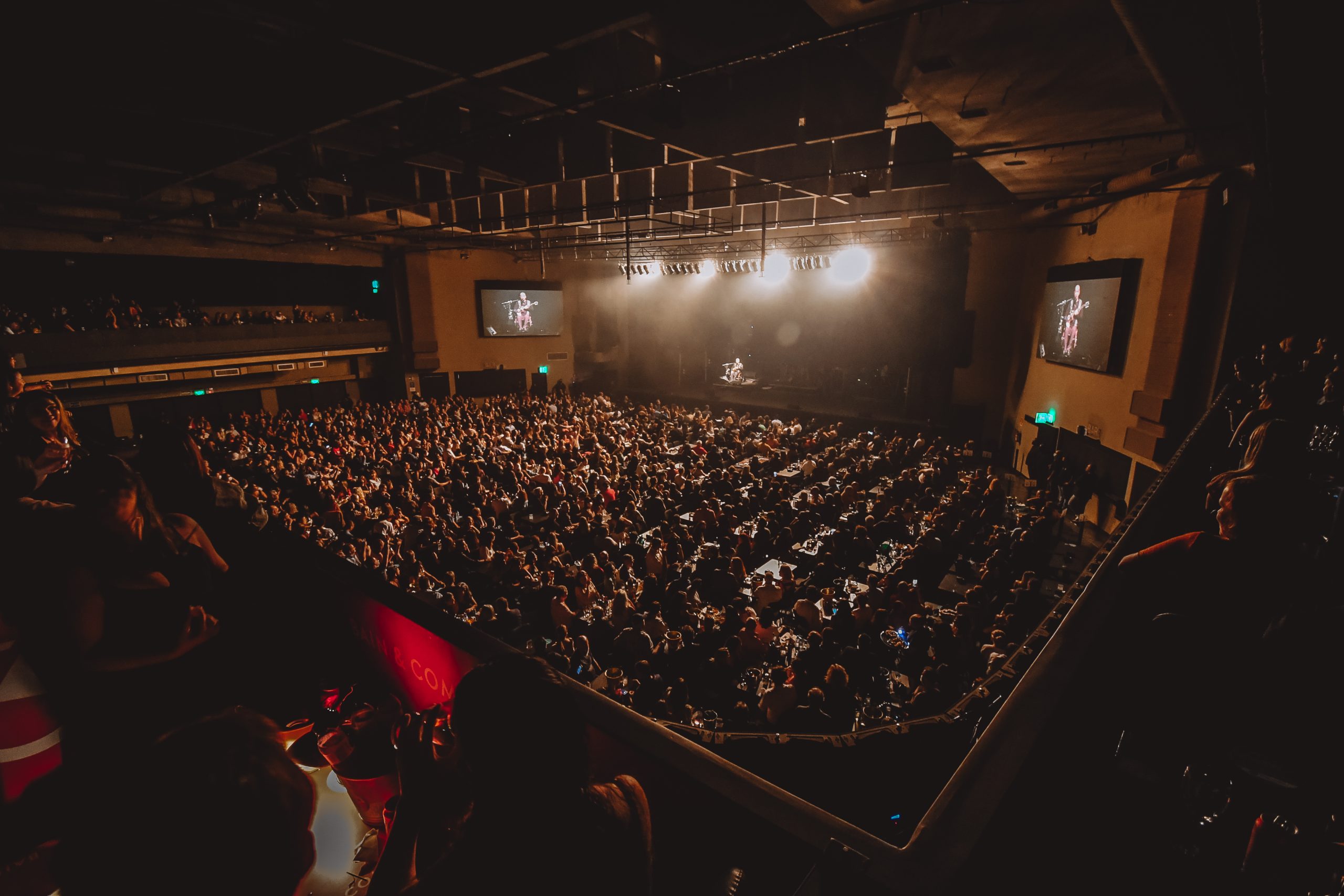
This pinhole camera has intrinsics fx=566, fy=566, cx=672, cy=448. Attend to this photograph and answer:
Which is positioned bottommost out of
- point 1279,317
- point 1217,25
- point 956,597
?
point 956,597

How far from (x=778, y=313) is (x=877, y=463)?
12.1 meters

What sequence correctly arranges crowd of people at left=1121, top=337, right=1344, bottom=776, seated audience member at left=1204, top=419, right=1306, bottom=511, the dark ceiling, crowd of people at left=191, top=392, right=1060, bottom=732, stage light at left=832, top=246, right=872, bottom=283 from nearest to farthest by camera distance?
crowd of people at left=1121, top=337, right=1344, bottom=776 → seated audience member at left=1204, top=419, right=1306, bottom=511 → the dark ceiling → crowd of people at left=191, top=392, right=1060, bottom=732 → stage light at left=832, top=246, right=872, bottom=283

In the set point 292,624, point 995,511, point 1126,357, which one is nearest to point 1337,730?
point 292,624

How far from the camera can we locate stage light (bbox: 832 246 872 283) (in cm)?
1805

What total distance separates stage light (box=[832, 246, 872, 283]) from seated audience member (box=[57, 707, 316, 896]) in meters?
18.8

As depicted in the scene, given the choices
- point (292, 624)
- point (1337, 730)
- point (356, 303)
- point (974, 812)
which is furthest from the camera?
point (356, 303)

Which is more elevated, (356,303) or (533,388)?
(356,303)

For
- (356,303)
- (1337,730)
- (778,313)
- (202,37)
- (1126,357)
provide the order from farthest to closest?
(778,313) → (356,303) → (1126,357) → (202,37) → (1337,730)

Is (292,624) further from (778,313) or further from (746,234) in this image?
(778,313)

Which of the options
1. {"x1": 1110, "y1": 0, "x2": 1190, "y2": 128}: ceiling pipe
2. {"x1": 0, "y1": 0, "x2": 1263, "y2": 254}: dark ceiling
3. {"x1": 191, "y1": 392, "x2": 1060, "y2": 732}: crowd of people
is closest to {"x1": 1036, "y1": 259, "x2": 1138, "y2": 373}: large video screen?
{"x1": 0, "y1": 0, "x2": 1263, "y2": 254}: dark ceiling

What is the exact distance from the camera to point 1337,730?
1666 millimetres

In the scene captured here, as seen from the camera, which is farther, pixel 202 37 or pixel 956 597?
pixel 956 597

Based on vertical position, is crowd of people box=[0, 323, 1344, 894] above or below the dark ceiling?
below

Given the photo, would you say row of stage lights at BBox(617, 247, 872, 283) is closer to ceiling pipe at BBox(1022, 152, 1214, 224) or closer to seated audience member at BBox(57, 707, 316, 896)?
Result: ceiling pipe at BBox(1022, 152, 1214, 224)
